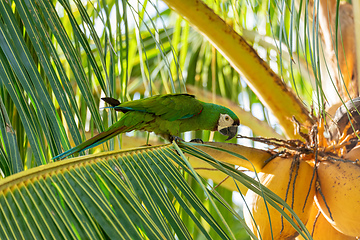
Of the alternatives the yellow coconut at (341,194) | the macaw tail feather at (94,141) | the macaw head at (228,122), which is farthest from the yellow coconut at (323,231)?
the macaw tail feather at (94,141)

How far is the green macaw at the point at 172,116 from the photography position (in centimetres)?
161

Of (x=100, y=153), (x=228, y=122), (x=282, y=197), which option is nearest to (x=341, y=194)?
(x=282, y=197)

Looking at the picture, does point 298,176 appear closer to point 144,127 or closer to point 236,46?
point 236,46

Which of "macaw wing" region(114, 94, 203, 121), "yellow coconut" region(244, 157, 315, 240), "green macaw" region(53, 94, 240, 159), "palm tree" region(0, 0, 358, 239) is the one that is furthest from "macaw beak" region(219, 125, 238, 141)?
"yellow coconut" region(244, 157, 315, 240)

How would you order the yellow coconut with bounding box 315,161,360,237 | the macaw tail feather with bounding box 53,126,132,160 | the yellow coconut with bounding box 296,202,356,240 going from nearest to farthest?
1. the macaw tail feather with bounding box 53,126,132,160
2. the yellow coconut with bounding box 315,161,360,237
3. the yellow coconut with bounding box 296,202,356,240

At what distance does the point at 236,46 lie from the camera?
1583 mm

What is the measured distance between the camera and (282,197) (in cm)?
133

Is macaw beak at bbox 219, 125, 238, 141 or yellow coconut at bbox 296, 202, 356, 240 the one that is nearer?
yellow coconut at bbox 296, 202, 356, 240

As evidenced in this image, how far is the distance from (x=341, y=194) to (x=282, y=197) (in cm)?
20

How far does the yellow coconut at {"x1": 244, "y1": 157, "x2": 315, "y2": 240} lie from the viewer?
1290mm

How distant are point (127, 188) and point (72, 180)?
10 centimetres

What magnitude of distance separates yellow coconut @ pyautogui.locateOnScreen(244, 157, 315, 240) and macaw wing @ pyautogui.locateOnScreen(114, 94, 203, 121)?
58cm

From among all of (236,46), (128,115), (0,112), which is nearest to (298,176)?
(236,46)

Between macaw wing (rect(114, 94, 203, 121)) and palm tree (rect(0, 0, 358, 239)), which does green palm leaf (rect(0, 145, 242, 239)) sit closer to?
palm tree (rect(0, 0, 358, 239))
